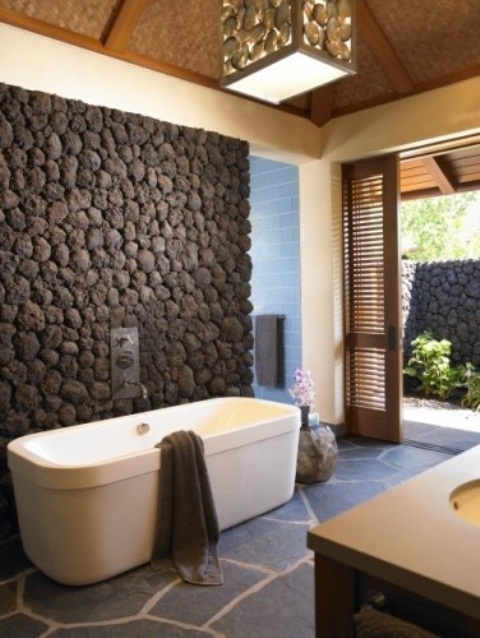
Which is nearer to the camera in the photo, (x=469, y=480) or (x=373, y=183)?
(x=469, y=480)

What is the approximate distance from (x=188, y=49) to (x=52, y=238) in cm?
167

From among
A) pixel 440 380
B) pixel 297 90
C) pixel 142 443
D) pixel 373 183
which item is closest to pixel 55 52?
pixel 297 90

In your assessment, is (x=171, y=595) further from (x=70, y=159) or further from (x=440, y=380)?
(x=440, y=380)

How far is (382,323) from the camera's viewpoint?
4598mm

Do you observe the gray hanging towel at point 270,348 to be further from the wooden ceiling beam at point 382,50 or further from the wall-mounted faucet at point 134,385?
the wooden ceiling beam at point 382,50

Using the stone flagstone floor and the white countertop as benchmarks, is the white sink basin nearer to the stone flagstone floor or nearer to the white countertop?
the white countertop

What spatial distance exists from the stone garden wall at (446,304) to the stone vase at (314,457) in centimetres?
393

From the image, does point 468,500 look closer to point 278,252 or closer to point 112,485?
point 112,485

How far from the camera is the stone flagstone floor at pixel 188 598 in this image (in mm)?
2139

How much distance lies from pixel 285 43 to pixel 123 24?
176cm

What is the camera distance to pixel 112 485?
245cm

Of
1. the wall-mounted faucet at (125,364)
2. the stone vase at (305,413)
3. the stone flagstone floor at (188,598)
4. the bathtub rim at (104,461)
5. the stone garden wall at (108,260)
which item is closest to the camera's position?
the stone flagstone floor at (188,598)

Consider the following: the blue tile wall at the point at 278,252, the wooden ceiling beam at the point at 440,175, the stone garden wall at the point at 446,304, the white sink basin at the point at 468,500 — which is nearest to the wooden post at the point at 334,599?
the white sink basin at the point at 468,500

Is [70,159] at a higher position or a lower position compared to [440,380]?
higher
